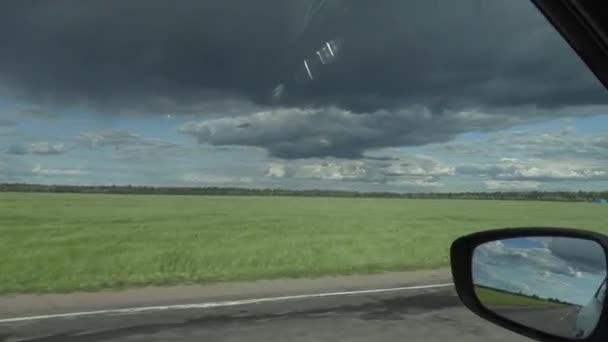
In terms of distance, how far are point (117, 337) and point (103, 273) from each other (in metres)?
6.70

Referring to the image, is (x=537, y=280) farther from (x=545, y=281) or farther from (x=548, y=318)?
(x=548, y=318)

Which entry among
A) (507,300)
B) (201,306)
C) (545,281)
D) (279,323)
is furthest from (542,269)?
(201,306)

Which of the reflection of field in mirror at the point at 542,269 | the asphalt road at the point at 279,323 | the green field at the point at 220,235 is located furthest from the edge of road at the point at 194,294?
the reflection of field in mirror at the point at 542,269

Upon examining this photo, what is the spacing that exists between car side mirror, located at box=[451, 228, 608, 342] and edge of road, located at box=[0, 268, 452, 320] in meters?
6.60

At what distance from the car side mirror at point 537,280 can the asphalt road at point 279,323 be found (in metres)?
4.12

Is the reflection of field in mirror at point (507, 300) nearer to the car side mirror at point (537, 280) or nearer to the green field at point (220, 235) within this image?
the car side mirror at point (537, 280)

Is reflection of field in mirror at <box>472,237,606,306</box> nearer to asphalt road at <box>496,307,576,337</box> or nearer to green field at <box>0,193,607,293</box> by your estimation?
asphalt road at <box>496,307,576,337</box>

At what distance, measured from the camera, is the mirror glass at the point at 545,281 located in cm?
182

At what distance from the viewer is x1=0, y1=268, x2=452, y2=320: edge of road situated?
828 centimetres

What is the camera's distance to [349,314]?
771 centimetres

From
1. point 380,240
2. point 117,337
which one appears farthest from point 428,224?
point 117,337

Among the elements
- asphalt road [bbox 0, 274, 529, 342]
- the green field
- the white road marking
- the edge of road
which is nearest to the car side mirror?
asphalt road [bbox 0, 274, 529, 342]

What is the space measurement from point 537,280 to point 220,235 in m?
17.6

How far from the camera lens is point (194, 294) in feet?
31.5
